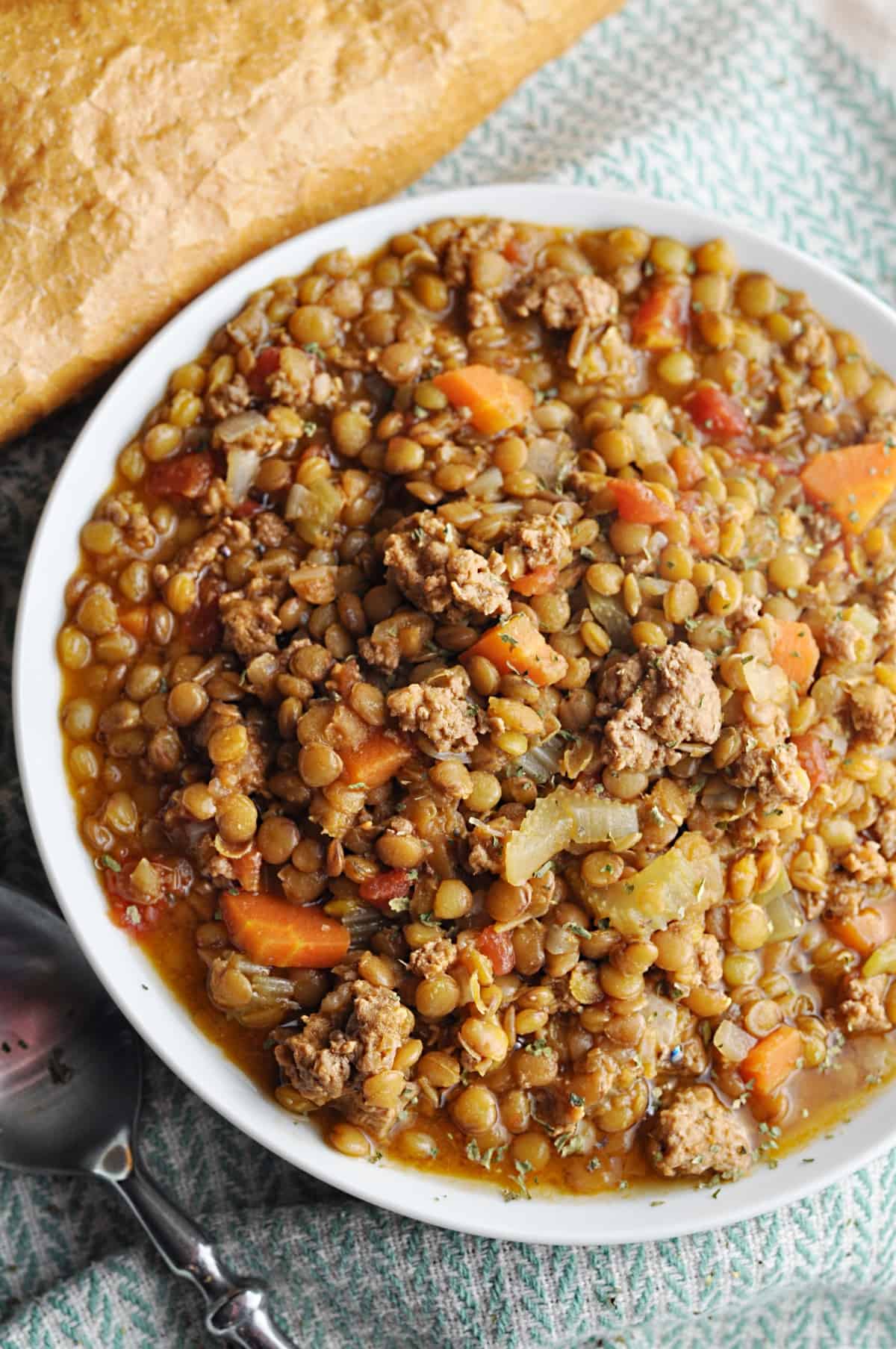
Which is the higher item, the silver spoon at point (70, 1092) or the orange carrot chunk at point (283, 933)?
the orange carrot chunk at point (283, 933)

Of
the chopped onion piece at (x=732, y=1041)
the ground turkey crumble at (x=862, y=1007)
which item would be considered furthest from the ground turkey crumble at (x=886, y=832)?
the chopped onion piece at (x=732, y=1041)

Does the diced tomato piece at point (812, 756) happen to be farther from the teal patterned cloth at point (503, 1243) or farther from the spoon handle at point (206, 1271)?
the spoon handle at point (206, 1271)

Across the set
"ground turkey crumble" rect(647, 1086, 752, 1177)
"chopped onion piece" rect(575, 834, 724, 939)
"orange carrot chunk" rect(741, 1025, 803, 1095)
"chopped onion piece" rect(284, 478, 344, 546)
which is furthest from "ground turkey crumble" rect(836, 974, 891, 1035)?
"chopped onion piece" rect(284, 478, 344, 546)

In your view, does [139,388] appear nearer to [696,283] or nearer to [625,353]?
[625,353]

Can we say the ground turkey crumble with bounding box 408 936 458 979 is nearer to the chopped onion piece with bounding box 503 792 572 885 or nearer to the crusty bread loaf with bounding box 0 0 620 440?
the chopped onion piece with bounding box 503 792 572 885

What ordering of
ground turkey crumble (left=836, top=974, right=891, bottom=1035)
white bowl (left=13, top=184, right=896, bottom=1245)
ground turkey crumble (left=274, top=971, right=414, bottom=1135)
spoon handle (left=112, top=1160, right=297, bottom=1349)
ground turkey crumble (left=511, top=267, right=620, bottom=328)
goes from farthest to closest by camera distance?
1. ground turkey crumble (left=511, top=267, right=620, bottom=328)
2. spoon handle (left=112, top=1160, right=297, bottom=1349)
3. ground turkey crumble (left=836, top=974, right=891, bottom=1035)
4. white bowl (left=13, top=184, right=896, bottom=1245)
5. ground turkey crumble (left=274, top=971, right=414, bottom=1135)

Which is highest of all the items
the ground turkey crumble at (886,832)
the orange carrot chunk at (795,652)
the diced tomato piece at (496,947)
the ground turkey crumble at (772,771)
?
the orange carrot chunk at (795,652)

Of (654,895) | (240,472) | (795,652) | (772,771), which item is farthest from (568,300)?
(654,895)
